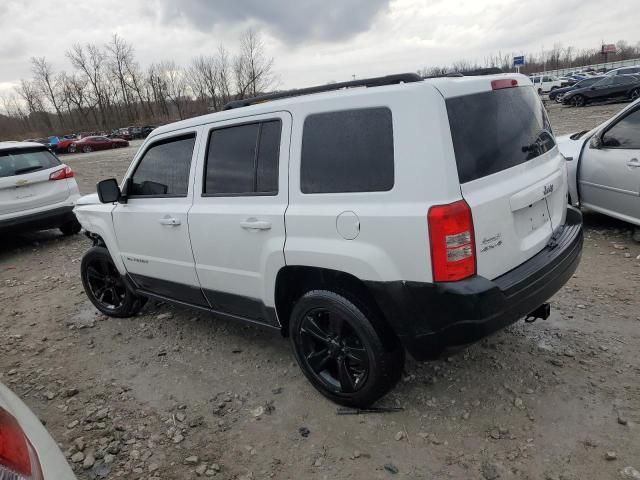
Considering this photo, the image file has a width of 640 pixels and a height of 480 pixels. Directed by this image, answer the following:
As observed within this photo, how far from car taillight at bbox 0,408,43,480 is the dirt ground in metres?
1.19

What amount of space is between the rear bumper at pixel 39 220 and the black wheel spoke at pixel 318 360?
20.3ft

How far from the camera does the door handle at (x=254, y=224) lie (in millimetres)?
2890

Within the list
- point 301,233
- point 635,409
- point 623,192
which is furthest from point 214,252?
point 623,192

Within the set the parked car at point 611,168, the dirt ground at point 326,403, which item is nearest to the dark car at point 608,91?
the parked car at point 611,168

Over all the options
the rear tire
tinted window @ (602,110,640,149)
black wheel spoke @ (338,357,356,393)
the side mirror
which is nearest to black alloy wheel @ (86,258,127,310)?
the side mirror

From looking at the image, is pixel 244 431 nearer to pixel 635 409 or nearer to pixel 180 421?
pixel 180 421

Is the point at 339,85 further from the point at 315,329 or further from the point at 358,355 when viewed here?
the point at 358,355

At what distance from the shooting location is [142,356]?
12.9ft

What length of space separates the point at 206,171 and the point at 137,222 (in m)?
0.97

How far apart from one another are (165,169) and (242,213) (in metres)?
1.10

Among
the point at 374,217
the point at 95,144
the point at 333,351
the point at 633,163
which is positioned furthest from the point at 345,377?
the point at 95,144

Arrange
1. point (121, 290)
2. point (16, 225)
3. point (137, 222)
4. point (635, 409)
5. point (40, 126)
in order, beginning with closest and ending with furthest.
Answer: point (635, 409) → point (137, 222) → point (121, 290) → point (16, 225) → point (40, 126)

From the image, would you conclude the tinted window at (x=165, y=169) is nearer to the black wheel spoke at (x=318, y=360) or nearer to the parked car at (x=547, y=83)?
the black wheel spoke at (x=318, y=360)

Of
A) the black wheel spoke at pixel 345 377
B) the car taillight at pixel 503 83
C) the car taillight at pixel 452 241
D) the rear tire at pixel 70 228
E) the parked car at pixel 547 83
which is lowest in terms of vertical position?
the parked car at pixel 547 83
